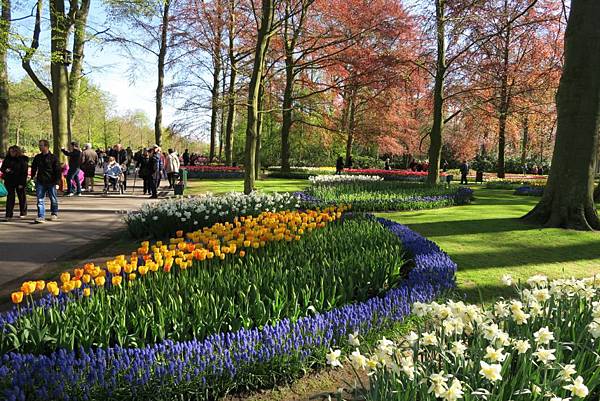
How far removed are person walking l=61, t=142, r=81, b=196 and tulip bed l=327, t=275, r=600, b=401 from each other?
14.3 metres

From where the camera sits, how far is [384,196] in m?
12.5

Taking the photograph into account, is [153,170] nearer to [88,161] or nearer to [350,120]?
[88,161]

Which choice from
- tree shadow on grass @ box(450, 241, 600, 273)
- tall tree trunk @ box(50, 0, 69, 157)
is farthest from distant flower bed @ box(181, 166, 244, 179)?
tree shadow on grass @ box(450, 241, 600, 273)

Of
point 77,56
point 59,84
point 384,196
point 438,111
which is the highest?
point 77,56

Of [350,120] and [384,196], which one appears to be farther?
[350,120]

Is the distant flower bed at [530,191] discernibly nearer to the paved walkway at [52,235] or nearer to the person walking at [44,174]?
the paved walkway at [52,235]

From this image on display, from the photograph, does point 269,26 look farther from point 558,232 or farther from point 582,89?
point 558,232

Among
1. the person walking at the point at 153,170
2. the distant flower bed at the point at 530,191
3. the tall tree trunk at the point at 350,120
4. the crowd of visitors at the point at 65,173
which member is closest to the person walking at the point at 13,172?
the crowd of visitors at the point at 65,173

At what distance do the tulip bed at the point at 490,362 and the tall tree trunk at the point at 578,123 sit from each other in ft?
23.1

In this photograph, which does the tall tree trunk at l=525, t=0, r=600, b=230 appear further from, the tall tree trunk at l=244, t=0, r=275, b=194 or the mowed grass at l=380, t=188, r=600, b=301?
the tall tree trunk at l=244, t=0, r=275, b=194

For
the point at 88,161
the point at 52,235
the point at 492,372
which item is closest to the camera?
the point at 492,372

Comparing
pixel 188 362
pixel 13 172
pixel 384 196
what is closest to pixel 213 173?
pixel 384 196

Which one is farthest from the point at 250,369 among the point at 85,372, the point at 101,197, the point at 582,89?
the point at 101,197

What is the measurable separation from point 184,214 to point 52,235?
2.53 m
